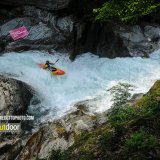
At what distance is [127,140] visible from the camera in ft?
15.5

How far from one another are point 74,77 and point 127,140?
779 centimetres

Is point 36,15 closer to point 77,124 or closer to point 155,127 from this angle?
point 77,124

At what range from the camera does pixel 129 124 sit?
575 centimetres

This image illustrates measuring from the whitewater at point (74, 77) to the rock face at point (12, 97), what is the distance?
37cm

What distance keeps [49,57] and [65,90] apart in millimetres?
2842

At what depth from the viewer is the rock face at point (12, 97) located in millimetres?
8812

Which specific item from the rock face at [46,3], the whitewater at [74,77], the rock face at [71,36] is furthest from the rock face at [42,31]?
the whitewater at [74,77]

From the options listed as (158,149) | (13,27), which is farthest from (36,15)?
(158,149)

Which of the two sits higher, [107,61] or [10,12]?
[10,12]

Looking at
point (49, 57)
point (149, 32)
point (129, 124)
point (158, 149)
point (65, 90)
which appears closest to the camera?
point (158, 149)

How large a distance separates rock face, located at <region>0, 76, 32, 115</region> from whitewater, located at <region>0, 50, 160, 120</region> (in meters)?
0.37

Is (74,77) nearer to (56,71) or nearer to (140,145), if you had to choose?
(56,71)

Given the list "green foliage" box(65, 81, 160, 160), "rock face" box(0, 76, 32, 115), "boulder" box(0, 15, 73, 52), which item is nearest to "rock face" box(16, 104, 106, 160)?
"rock face" box(0, 76, 32, 115)

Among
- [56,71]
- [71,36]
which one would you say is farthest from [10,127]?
[71,36]
